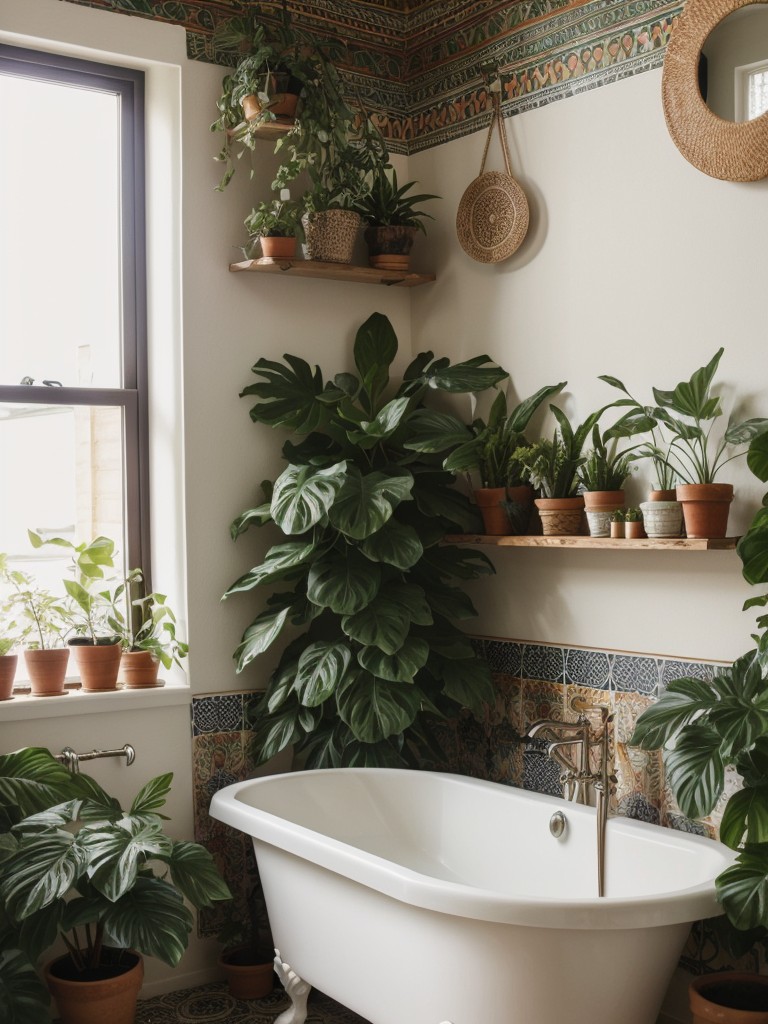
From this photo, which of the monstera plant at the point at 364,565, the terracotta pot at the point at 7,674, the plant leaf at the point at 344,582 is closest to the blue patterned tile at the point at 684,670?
the monstera plant at the point at 364,565

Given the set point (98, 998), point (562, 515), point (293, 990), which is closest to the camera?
point (98, 998)

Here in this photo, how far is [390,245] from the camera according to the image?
3.87 meters

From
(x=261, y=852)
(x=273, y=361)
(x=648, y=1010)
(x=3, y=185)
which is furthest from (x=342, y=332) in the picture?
(x=648, y=1010)

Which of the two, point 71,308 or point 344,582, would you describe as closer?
point 344,582

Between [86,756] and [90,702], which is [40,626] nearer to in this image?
[90,702]

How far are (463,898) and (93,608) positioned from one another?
1.72m

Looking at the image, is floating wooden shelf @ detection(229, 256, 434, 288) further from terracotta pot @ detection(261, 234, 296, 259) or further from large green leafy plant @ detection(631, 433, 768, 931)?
large green leafy plant @ detection(631, 433, 768, 931)

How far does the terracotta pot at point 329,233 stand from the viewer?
369 cm

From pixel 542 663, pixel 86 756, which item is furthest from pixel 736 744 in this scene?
pixel 86 756

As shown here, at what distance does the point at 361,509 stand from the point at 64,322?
120cm

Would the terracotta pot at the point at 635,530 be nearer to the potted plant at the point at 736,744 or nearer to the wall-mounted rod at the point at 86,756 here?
the potted plant at the point at 736,744

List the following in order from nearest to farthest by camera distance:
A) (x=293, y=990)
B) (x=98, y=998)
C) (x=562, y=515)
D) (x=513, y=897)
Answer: (x=513, y=897), (x=98, y=998), (x=293, y=990), (x=562, y=515)

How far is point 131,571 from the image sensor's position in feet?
12.2

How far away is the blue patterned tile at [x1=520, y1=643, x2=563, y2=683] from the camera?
11.5ft
